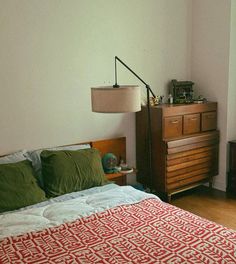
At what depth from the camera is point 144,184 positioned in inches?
152

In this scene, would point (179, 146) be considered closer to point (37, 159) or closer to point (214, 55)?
point (214, 55)

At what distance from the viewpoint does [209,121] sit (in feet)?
12.8

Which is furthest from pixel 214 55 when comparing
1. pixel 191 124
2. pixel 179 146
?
pixel 179 146

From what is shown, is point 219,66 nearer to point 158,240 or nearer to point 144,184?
point 144,184

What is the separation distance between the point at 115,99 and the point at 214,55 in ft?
7.03

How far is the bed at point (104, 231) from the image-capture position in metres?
1.75

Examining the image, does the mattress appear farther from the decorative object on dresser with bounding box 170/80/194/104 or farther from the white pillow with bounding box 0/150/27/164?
the decorative object on dresser with bounding box 170/80/194/104

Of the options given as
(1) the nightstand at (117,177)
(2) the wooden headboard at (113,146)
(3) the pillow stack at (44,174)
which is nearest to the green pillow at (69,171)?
(3) the pillow stack at (44,174)

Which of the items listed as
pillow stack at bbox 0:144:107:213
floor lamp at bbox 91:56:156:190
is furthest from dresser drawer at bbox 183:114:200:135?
floor lamp at bbox 91:56:156:190

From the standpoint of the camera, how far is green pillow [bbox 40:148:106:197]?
2.71m

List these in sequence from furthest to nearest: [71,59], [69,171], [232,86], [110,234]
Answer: [232,86] < [71,59] < [69,171] < [110,234]

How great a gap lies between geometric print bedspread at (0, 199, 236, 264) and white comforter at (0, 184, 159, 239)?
82mm

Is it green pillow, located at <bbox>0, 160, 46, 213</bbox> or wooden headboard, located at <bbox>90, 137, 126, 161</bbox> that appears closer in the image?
green pillow, located at <bbox>0, 160, 46, 213</bbox>

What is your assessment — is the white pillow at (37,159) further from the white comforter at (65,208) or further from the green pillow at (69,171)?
the white comforter at (65,208)
